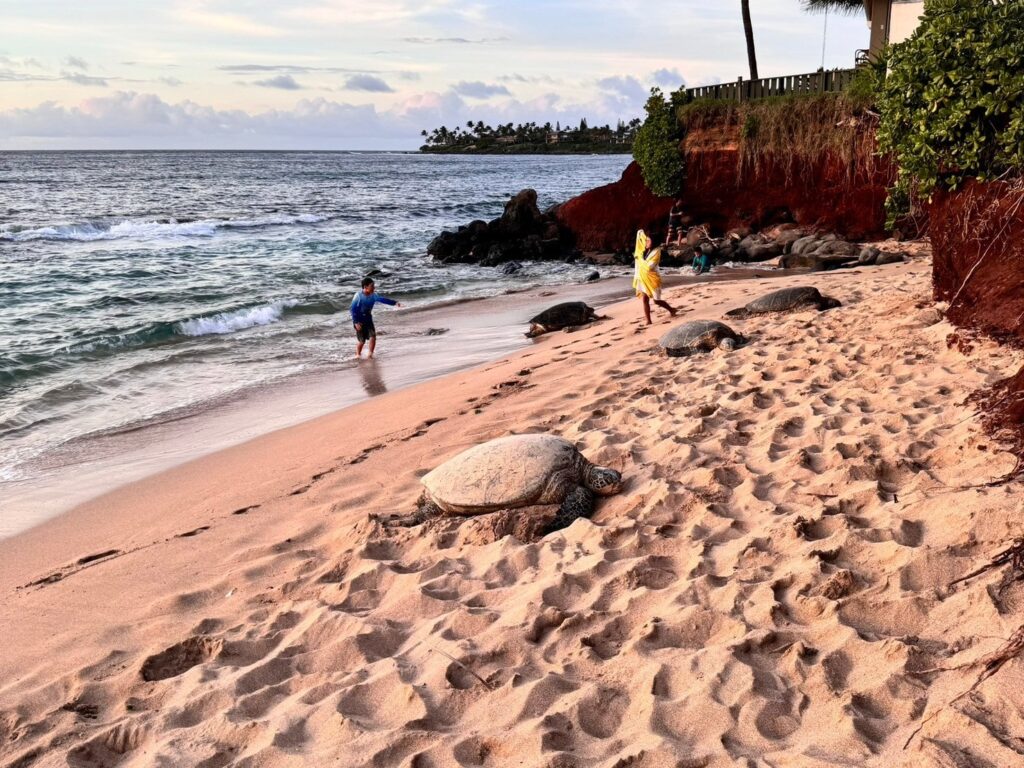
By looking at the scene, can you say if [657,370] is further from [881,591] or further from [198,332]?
[198,332]

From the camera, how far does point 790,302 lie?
10742 millimetres

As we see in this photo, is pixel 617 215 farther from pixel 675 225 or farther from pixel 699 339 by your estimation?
pixel 699 339

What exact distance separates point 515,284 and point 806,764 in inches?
720

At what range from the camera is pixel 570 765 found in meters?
2.98

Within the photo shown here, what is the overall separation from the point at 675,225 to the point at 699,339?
14.5 meters

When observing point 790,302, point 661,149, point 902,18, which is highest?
point 902,18

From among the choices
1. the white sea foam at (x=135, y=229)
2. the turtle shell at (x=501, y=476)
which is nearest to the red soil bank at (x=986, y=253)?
the turtle shell at (x=501, y=476)

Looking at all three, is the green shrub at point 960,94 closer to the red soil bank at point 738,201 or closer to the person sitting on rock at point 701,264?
the person sitting on rock at point 701,264

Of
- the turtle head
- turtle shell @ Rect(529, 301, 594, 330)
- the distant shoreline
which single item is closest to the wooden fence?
turtle shell @ Rect(529, 301, 594, 330)

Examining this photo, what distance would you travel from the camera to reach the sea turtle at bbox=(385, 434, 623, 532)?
5.24 metres

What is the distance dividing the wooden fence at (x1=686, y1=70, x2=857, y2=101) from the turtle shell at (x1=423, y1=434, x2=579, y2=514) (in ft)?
60.6

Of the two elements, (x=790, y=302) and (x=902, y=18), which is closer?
(x=790, y=302)

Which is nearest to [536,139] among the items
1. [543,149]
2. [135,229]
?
[543,149]

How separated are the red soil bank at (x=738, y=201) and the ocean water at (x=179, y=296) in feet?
8.70
